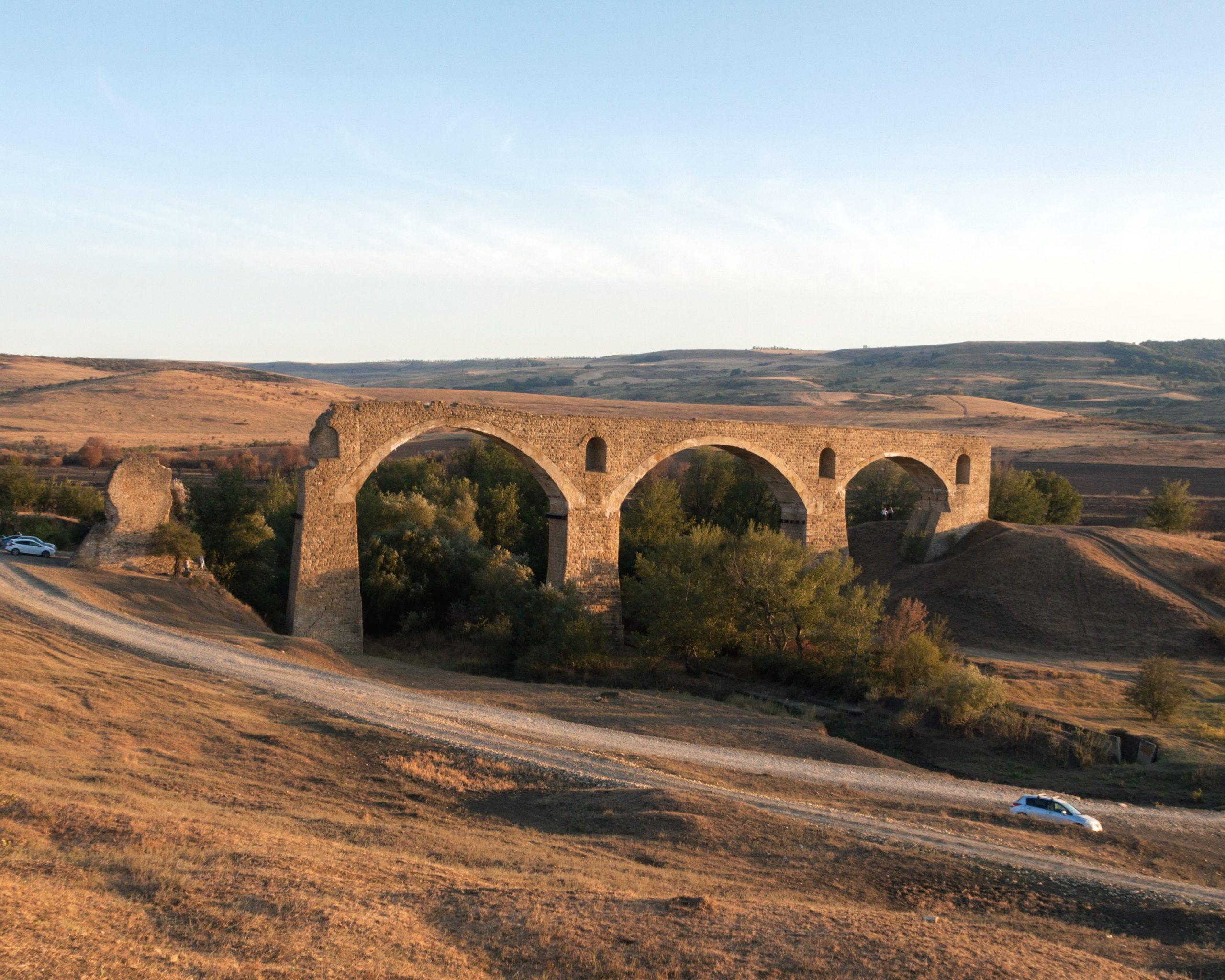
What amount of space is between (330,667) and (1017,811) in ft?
33.5

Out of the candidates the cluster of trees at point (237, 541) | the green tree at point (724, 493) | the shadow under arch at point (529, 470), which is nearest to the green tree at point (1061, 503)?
the green tree at point (724, 493)

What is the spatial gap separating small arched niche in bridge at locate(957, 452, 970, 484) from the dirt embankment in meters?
1.68

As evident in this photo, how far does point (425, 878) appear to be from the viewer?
6773 millimetres

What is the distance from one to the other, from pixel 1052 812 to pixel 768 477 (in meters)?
14.4

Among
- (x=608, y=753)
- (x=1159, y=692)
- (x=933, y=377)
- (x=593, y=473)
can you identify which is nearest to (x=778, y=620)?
(x=593, y=473)

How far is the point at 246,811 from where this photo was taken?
8047 millimetres

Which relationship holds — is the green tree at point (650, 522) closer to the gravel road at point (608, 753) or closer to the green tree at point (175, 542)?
the green tree at point (175, 542)

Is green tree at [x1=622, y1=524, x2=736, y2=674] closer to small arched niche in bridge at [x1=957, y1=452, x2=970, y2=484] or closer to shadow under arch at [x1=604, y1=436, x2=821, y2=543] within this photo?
shadow under arch at [x1=604, y1=436, x2=821, y2=543]

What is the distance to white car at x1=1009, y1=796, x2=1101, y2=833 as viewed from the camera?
1092 centimetres

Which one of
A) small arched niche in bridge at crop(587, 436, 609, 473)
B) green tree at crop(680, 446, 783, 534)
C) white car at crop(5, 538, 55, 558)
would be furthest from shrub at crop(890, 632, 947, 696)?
white car at crop(5, 538, 55, 558)

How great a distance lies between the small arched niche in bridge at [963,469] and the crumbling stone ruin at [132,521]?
70.4 feet

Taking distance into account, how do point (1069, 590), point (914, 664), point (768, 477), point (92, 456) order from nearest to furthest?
Result: point (914, 664) → point (1069, 590) → point (768, 477) → point (92, 456)

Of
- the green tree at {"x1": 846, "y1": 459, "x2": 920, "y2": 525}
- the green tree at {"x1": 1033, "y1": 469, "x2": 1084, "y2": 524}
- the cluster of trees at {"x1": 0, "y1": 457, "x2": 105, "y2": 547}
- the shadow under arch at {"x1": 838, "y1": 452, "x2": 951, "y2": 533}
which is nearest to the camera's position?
the shadow under arch at {"x1": 838, "y1": 452, "x2": 951, "y2": 533}

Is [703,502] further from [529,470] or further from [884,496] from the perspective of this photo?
[529,470]
